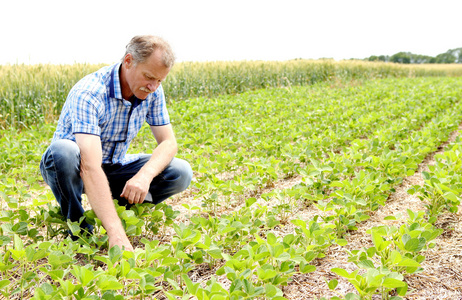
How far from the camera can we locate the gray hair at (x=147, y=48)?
2.42 metres

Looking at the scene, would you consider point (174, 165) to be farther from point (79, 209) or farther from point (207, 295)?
point (207, 295)

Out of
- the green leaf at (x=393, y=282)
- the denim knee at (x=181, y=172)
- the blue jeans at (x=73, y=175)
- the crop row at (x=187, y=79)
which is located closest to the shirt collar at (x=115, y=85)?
the blue jeans at (x=73, y=175)

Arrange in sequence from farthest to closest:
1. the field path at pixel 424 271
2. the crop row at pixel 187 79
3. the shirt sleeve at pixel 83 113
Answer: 1. the crop row at pixel 187 79
2. the shirt sleeve at pixel 83 113
3. the field path at pixel 424 271

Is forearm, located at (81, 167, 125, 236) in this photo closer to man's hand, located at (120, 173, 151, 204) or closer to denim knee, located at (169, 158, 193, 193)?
man's hand, located at (120, 173, 151, 204)

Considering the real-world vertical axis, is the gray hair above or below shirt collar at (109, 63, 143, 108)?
above

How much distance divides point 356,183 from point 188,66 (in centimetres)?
1116

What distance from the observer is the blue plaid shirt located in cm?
241

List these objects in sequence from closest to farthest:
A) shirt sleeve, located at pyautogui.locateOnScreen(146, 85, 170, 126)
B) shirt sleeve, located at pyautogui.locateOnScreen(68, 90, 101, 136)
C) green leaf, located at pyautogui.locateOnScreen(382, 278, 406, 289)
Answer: green leaf, located at pyautogui.locateOnScreen(382, 278, 406, 289) < shirt sleeve, located at pyautogui.locateOnScreen(68, 90, 101, 136) < shirt sleeve, located at pyautogui.locateOnScreen(146, 85, 170, 126)

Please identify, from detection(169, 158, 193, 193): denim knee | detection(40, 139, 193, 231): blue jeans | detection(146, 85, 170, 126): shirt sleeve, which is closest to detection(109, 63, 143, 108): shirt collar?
detection(146, 85, 170, 126): shirt sleeve

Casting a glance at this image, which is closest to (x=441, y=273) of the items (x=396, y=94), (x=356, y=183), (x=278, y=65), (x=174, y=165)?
(x=356, y=183)

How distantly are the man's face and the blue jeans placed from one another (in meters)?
0.54

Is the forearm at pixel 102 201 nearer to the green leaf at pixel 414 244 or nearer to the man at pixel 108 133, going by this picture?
the man at pixel 108 133

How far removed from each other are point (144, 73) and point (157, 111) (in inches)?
19.8

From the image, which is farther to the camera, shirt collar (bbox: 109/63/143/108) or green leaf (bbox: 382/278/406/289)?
shirt collar (bbox: 109/63/143/108)
